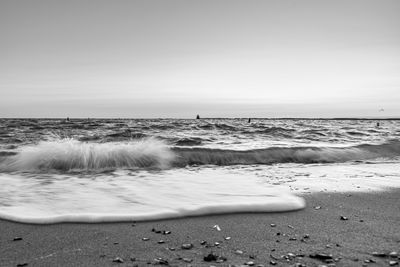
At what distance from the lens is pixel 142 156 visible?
6.38m

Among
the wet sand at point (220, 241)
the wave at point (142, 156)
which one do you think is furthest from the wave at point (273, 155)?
the wet sand at point (220, 241)

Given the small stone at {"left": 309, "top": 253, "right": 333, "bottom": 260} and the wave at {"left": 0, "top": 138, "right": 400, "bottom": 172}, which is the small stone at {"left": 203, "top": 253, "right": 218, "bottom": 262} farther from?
the wave at {"left": 0, "top": 138, "right": 400, "bottom": 172}

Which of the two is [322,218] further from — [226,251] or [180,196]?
[180,196]

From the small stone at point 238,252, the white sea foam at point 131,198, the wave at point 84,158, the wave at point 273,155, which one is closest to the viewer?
the small stone at point 238,252

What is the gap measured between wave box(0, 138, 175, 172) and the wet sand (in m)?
3.29

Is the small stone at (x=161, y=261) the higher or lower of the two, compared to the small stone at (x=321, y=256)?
lower

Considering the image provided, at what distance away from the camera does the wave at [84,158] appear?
572cm

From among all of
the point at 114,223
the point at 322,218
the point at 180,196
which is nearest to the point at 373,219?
the point at 322,218

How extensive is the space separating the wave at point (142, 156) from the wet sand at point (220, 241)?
11.0ft

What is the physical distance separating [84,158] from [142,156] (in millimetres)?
1024

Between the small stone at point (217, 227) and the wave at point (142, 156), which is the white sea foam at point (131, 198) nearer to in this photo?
the small stone at point (217, 227)

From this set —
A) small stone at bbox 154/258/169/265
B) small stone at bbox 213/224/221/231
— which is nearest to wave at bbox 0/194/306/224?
small stone at bbox 213/224/221/231

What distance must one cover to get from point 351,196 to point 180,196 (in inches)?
68.9

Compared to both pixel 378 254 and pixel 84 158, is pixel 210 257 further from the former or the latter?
pixel 84 158
